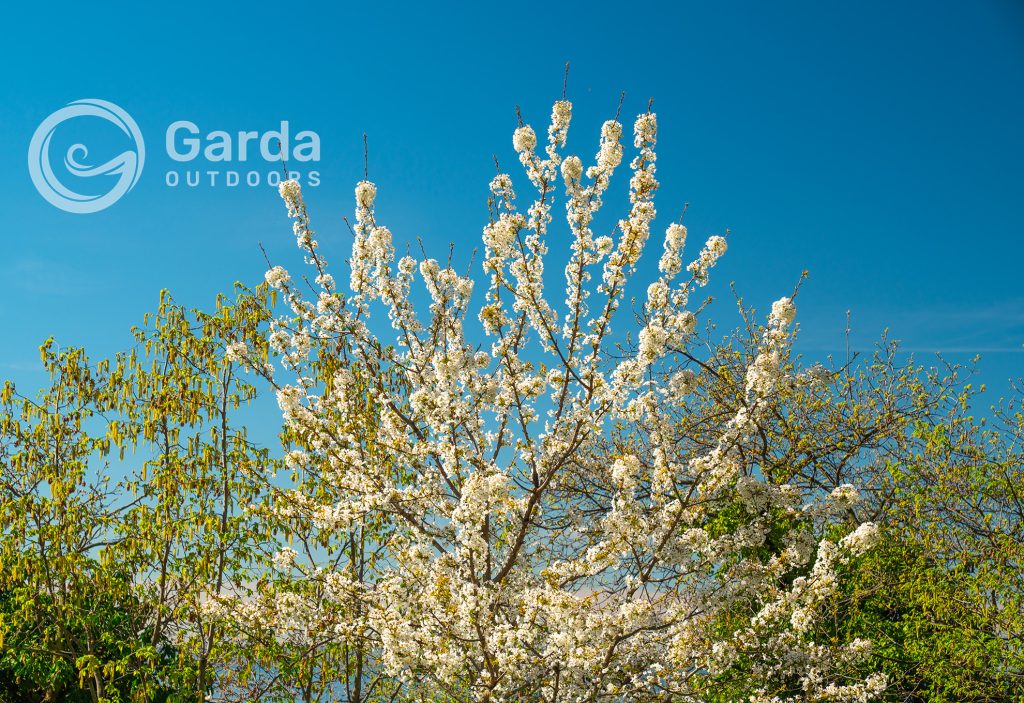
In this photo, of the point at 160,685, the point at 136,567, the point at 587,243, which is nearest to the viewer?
the point at 587,243

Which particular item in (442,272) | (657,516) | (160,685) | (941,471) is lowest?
(160,685)

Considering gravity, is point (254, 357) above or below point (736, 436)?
above

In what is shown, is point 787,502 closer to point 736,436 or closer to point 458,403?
point 736,436

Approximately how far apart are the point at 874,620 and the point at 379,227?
8.76m

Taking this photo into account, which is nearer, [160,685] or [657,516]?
[657,516]

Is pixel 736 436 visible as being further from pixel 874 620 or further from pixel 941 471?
pixel 874 620

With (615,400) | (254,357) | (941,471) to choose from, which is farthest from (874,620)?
(254,357)

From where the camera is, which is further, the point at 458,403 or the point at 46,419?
the point at 46,419

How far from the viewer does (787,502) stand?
7066mm

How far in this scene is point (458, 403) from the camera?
253 inches

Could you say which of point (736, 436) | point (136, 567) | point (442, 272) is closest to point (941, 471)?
point (736, 436)

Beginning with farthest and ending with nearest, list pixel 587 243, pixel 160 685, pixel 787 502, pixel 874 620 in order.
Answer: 1. pixel 874 620
2. pixel 160 685
3. pixel 787 502
4. pixel 587 243

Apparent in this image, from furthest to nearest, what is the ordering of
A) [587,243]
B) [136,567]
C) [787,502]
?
[136,567], [787,502], [587,243]

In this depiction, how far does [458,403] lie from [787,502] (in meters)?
2.82
